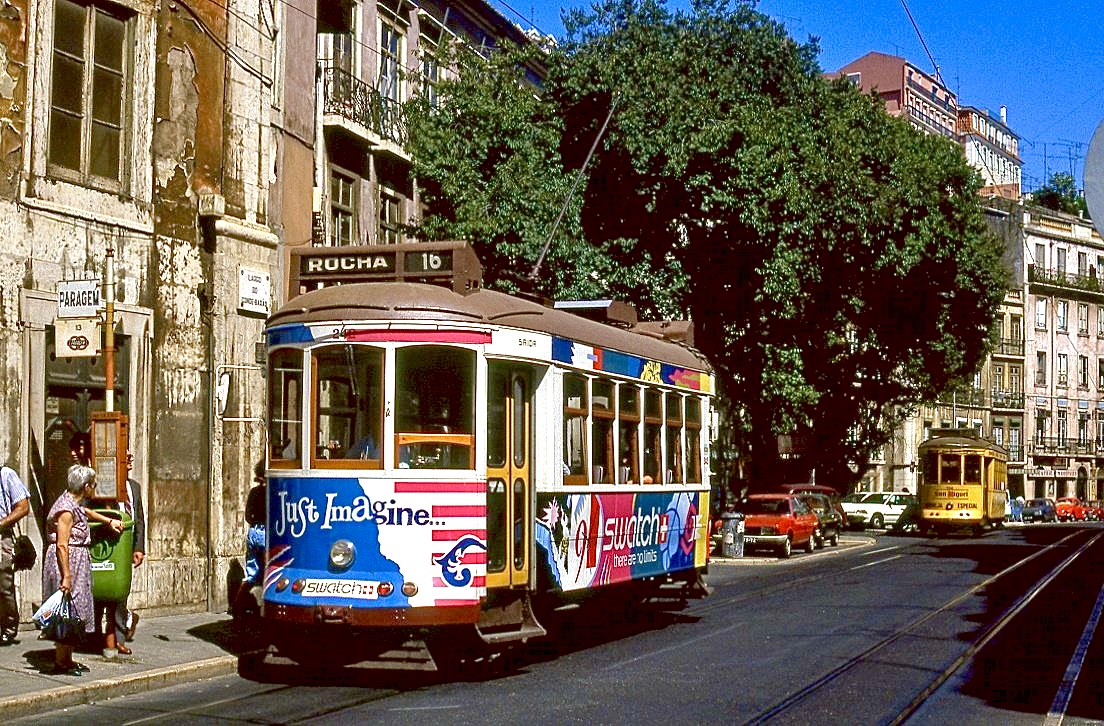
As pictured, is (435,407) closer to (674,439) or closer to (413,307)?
(413,307)

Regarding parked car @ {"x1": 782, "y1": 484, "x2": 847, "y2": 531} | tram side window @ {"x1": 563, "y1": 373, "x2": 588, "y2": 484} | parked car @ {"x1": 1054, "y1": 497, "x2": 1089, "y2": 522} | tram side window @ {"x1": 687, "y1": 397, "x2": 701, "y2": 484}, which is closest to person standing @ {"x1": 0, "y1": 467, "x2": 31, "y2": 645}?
tram side window @ {"x1": 563, "y1": 373, "x2": 588, "y2": 484}

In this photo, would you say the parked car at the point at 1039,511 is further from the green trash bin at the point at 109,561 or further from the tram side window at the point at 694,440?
the green trash bin at the point at 109,561

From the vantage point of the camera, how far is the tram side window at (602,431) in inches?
559

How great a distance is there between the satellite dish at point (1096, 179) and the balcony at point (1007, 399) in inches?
3413

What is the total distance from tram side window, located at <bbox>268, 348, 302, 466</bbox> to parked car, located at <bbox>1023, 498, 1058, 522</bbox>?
64987 millimetres

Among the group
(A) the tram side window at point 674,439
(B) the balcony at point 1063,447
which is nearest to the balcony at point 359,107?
(A) the tram side window at point 674,439

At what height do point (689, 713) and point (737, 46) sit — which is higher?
point (737, 46)

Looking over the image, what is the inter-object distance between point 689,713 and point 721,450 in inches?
1315

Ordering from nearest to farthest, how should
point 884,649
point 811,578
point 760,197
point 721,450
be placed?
point 884,649
point 811,578
point 760,197
point 721,450

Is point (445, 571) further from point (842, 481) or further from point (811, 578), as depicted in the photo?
point (842, 481)

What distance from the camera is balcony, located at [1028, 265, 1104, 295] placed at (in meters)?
90.1

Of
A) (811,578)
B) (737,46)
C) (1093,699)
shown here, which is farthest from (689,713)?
(737,46)

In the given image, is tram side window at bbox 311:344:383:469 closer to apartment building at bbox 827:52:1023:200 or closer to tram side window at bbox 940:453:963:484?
tram side window at bbox 940:453:963:484

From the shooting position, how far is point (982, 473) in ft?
153
